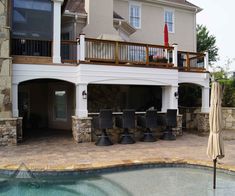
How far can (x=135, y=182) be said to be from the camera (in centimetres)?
638

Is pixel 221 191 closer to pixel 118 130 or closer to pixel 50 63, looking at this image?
pixel 118 130

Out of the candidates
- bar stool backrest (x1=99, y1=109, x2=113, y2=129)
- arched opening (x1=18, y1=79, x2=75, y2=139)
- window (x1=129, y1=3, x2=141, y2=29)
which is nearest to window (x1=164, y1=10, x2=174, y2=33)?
window (x1=129, y1=3, x2=141, y2=29)

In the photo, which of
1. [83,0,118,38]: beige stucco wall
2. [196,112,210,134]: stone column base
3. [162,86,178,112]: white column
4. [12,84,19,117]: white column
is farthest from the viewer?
[83,0,118,38]: beige stucco wall

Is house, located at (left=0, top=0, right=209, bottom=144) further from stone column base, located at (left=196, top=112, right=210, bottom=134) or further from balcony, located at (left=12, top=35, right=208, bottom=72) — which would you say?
stone column base, located at (left=196, top=112, right=210, bottom=134)

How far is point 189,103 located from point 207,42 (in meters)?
19.7

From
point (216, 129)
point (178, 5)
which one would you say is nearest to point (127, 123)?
point (216, 129)

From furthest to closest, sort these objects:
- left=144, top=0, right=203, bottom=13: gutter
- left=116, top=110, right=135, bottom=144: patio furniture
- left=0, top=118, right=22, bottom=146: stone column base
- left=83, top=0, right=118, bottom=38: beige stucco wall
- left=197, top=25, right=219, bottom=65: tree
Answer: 1. left=197, top=25, right=219, bottom=65: tree
2. left=144, top=0, right=203, bottom=13: gutter
3. left=83, top=0, right=118, bottom=38: beige stucco wall
4. left=116, top=110, right=135, bottom=144: patio furniture
5. left=0, top=118, right=22, bottom=146: stone column base

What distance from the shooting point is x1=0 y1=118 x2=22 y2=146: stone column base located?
400 inches

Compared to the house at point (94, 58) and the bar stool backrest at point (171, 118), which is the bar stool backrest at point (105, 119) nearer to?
the house at point (94, 58)

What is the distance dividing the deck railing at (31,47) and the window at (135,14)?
27.2ft

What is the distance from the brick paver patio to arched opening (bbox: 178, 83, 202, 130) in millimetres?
4155

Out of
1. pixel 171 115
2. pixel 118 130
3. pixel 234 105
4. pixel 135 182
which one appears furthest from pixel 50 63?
pixel 234 105

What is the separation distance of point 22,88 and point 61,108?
3154 millimetres

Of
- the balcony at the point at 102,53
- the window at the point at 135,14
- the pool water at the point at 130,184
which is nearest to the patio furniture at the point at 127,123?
the balcony at the point at 102,53
